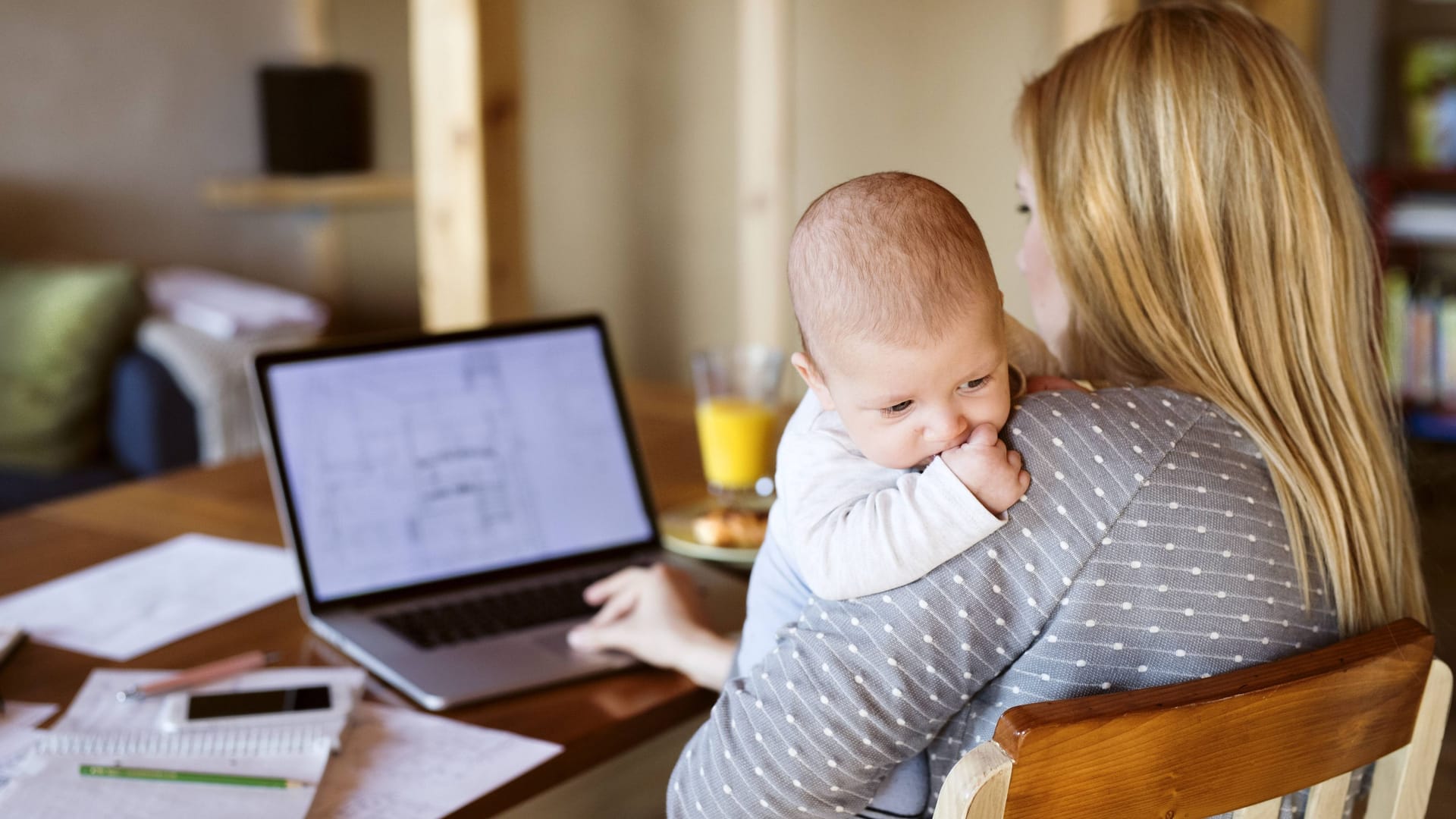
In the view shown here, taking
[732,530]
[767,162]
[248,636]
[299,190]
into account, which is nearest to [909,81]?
[767,162]

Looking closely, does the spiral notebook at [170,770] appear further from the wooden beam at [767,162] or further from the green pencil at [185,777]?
the wooden beam at [767,162]

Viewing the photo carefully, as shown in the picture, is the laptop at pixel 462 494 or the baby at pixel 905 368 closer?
the baby at pixel 905 368

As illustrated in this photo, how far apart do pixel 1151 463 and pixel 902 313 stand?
0.18 meters

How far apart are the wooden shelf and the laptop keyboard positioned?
303 cm

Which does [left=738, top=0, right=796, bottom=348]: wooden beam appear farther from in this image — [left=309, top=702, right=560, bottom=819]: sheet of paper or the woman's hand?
[left=309, top=702, right=560, bottom=819]: sheet of paper

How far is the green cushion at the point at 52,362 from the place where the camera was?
2.85 metres

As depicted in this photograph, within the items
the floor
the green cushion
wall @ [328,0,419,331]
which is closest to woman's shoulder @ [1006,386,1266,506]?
the floor

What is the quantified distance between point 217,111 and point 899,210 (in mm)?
3746

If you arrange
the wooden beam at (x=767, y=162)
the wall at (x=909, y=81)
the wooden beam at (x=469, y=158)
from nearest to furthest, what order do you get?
the wooden beam at (x=469, y=158) → the wall at (x=909, y=81) → the wooden beam at (x=767, y=162)

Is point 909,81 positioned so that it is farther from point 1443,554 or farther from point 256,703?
point 256,703

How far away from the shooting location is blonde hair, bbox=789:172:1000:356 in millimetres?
713

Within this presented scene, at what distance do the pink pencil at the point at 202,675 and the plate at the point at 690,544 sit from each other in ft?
1.51

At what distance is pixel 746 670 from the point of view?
896mm

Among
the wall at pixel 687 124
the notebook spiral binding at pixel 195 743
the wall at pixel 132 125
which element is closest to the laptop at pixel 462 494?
the notebook spiral binding at pixel 195 743
